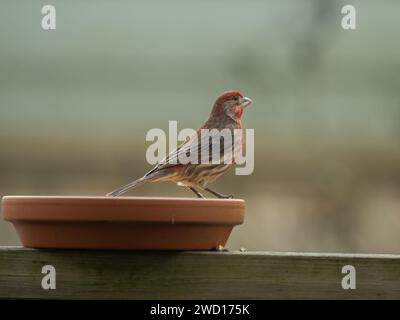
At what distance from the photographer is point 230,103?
9.94 ft

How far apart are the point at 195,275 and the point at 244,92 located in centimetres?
162

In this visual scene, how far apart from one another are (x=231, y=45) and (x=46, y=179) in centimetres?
86

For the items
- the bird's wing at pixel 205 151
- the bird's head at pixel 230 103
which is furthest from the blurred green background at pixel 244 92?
the bird's wing at pixel 205 151

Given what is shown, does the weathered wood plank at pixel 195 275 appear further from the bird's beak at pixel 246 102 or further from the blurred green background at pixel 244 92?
the blurred green background at pixel 244 92

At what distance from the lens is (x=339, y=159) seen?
3.45 m

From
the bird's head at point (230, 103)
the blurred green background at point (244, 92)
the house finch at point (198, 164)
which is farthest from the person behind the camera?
the blurred green background at point (244, 92)

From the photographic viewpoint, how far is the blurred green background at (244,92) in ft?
11.1

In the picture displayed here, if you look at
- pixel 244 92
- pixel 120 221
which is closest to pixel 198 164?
pixel 244 92

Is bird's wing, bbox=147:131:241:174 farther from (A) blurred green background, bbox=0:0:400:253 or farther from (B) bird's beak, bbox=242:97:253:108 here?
(A) blurred green background, bbox=0:0:400:253

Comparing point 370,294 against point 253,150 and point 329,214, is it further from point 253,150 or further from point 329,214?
point 253,150

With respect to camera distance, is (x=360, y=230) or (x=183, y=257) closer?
(x=183, y=257)

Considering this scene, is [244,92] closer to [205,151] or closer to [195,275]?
[205,151]

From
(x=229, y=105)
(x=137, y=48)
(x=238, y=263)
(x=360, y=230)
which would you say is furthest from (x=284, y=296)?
(x=137, y=48)

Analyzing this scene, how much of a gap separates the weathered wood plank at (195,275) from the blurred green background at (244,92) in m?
1.29
